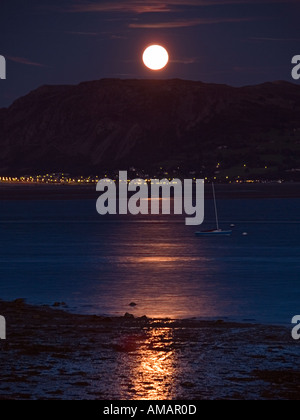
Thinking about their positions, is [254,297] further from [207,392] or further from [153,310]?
[207,392]

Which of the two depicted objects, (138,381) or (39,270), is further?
(39,270)

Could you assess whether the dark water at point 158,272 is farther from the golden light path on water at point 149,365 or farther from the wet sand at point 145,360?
the golden light path on water at point 149,365

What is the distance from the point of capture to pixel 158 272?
2034 inches

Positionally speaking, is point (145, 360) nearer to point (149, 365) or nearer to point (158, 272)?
point (149, 365)

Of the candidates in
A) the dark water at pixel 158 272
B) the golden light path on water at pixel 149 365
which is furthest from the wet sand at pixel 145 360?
the dark water at pixel 158 272

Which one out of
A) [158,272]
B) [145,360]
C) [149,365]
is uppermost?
[158,272]

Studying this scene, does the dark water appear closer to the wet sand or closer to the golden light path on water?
the wet sand

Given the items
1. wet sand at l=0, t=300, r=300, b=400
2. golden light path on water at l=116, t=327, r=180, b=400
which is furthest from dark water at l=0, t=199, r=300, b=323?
golden light path on water at l=116, t=327, r=180, b=400

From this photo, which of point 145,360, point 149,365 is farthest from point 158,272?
point 149,365

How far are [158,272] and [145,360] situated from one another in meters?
28.4
